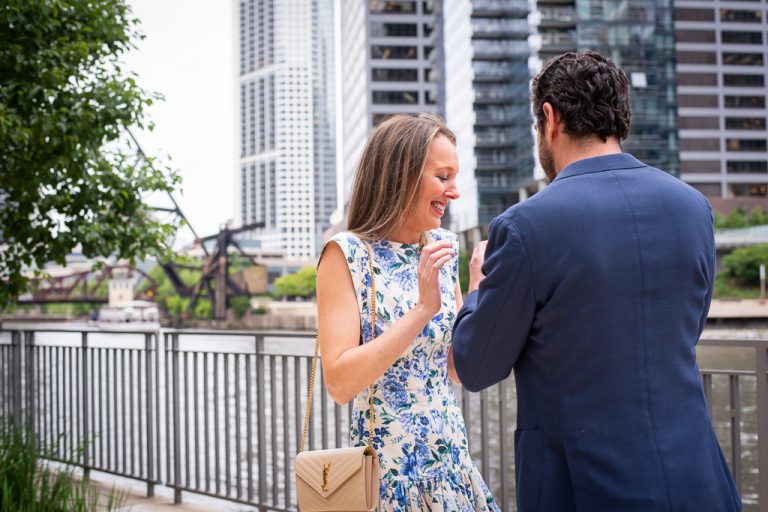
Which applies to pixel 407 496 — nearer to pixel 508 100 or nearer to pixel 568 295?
pixel 568 295

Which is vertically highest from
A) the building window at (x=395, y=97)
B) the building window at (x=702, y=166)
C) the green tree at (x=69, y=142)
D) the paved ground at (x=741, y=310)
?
the building window at (x=395, y=97)

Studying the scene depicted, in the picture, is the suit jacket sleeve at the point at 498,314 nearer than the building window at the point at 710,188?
Yes

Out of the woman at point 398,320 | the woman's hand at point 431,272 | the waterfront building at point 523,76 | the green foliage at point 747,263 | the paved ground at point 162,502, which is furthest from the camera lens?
the waterfront building at point 523,76

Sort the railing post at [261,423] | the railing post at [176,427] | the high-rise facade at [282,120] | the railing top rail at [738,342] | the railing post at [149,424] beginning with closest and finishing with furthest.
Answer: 1. the railing top rail at [738,342]
2. the railing post at [261,423]
3. the railing post at [176,427]
4. the railing post at [149,424]
5. the high-rise facade at [282,120]

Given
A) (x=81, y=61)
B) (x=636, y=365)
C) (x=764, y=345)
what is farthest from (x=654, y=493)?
(x=81, y=61)

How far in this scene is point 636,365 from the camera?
4.22 feet

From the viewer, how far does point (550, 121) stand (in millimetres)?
1448

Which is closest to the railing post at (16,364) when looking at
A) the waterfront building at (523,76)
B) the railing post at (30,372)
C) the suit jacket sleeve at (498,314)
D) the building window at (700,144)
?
the railing post at (30,372)

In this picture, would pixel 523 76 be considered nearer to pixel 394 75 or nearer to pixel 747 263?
pixel 747 263

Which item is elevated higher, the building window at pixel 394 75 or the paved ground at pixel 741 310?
the building window at pixel 394 75

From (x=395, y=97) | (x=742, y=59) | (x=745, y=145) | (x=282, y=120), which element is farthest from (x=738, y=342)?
(x=282, y=120)

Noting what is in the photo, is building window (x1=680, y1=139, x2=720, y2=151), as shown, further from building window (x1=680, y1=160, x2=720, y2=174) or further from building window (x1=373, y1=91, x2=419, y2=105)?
building window (x1=373, y1=91, x2=419, y2=105)

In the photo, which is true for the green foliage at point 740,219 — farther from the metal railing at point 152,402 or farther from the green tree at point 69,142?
the green tree at point 69,142

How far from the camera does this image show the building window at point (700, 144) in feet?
212
